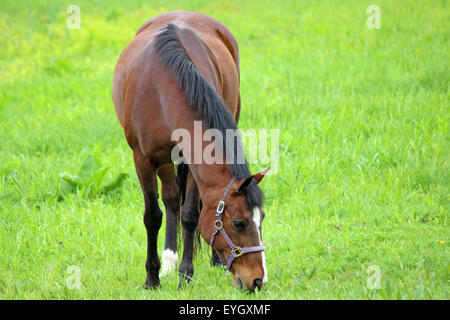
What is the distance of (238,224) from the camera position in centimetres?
355

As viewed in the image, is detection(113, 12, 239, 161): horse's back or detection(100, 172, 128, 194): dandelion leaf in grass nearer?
detection(113, 12, 239, 161): horse's back

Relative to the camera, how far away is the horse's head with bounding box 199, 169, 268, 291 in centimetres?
352

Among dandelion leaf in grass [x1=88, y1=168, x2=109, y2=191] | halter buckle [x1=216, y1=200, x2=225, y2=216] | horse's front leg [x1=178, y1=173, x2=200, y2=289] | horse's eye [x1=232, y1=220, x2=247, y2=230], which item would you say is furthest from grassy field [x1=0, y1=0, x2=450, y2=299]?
halter buckle [x1=216, y1=200, x2=225, y2=216]

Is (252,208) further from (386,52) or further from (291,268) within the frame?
(386,52)

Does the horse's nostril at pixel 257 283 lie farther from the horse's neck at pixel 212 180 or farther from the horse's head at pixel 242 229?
the horse's neck at pixel 212 180

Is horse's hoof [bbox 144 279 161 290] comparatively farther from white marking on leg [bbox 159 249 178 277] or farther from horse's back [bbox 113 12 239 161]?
horse's back [bbox 113 12 239 161]

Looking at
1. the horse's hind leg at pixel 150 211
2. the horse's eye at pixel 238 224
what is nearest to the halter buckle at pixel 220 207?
the horse's eye at pixel 238 224

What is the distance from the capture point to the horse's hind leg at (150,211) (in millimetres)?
4281

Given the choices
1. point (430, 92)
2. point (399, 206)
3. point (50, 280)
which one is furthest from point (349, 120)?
point (50, 280)

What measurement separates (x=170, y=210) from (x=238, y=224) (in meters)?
1.20

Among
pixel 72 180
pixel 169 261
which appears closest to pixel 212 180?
pixel 169 261

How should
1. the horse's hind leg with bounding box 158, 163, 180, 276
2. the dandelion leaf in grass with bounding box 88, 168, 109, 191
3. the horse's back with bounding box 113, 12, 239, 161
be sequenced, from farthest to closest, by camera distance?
the dandelion leaf in grass with bounding box 88, 168, 109, 191, the horse's hind leg with bounding box 158, 163, 180, 276, the horse's back with bounding box 113, 12, 239, 161

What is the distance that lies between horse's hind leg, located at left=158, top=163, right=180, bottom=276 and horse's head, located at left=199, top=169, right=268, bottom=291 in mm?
984
